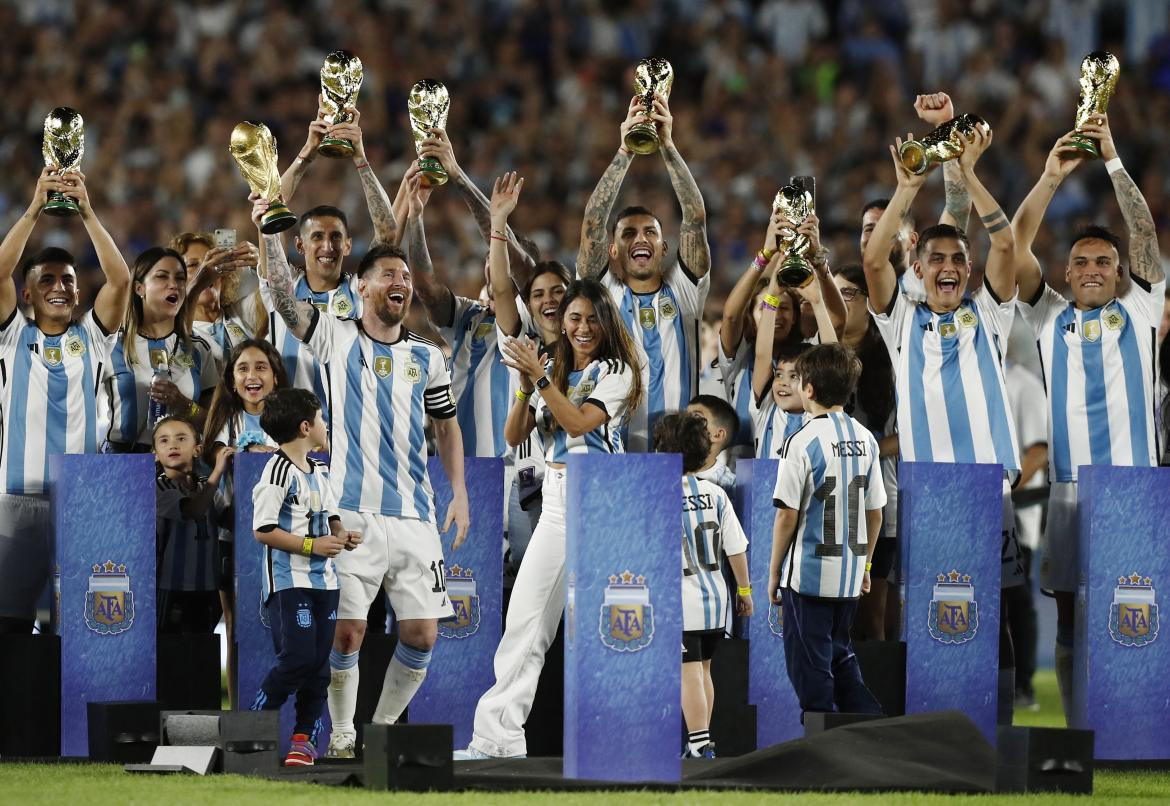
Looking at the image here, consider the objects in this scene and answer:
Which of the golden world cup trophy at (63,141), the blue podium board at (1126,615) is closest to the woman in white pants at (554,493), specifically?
the blue podium board at (1126,615)

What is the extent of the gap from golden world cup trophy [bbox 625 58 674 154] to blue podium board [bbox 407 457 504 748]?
1.69 metres

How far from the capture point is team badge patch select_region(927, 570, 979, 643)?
316 inches

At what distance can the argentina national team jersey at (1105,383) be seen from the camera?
8.46 meters

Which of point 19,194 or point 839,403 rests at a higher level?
point 19,194

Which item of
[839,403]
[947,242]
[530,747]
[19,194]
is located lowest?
[530,747]

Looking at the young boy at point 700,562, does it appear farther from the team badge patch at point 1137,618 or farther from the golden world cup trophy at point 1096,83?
the golden world cup trophy at point 1096,83

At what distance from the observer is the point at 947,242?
28.0ft

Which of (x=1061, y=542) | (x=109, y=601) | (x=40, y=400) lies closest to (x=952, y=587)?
(x=1061, y=542)

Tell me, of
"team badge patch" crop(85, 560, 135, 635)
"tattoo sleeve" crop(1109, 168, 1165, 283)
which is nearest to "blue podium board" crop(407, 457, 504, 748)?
"team badge patch" crop(85, 560, 135, 635)

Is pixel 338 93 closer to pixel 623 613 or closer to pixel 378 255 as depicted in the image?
pixel 378 255

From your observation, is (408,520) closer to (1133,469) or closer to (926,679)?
(926,679)

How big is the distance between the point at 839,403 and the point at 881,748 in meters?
1.45

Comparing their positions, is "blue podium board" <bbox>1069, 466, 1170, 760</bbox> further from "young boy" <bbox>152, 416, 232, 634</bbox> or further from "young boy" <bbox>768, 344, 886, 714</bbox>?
"young boy" <bbox>152, 416, 232, 634</bbox>

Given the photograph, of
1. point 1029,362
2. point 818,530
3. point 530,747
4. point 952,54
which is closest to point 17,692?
point 530,747
